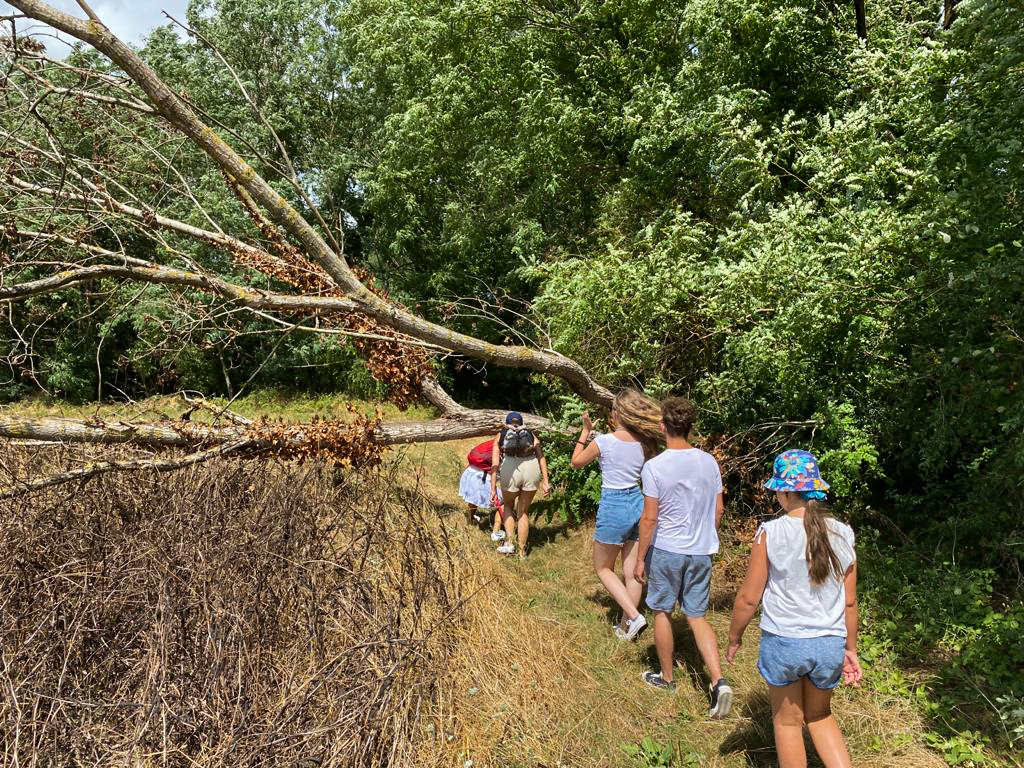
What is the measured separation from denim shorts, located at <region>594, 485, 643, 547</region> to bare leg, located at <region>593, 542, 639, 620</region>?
7 cm

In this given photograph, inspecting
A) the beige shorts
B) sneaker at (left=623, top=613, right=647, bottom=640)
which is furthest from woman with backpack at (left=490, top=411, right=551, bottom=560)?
sneaker at (left=623, top=613, right=647, bottom=640)

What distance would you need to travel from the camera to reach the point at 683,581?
411 cm

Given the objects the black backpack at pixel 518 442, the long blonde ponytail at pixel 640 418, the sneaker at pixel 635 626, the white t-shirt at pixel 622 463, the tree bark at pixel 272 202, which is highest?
the tree bark at pixel 272 202

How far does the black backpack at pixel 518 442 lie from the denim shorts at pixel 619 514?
6.19ft

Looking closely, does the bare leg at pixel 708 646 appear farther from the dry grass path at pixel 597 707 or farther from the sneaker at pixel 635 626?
the sneaker at pixel 635 626

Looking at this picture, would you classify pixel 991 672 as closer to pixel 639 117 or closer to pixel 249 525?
pixel 249 525

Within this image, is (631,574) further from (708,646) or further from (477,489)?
(477,489)

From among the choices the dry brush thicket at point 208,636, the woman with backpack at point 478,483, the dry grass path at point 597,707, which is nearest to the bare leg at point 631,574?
the dry grass path at point 597,707

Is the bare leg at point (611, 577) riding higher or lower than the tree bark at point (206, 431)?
lower

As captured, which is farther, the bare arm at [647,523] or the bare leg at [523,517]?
the bare leg at [523,517]

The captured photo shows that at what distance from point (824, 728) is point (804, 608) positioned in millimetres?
600

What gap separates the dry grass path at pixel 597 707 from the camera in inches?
141

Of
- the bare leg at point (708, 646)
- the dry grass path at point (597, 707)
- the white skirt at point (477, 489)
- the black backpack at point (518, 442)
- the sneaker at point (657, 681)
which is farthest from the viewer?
the white skirt at point (477, 489)

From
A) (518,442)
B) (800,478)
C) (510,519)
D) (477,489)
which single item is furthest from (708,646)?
(477,489)
